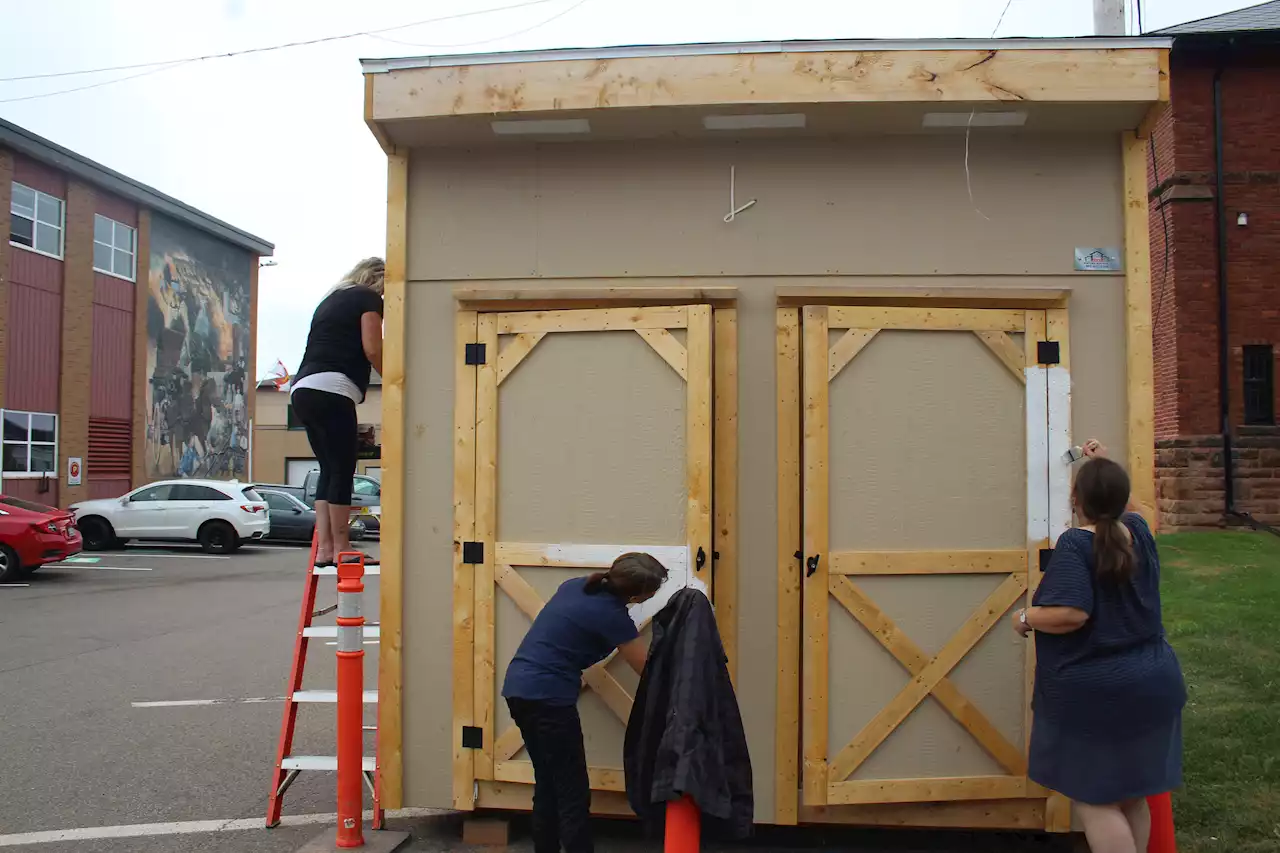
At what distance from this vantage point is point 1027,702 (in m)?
4.57

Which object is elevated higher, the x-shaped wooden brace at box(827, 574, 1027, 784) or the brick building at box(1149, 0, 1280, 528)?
the brick building at box(1149, 0, 1280, 528)

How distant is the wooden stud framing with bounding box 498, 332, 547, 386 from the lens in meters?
4.81

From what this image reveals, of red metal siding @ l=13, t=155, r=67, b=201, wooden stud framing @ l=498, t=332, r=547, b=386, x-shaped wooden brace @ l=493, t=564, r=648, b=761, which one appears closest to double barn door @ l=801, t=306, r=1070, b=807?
x-shaped wooden brace @ l=493, t=564, r=648, b=761

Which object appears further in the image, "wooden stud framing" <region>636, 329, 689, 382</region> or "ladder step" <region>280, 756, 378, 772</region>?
"ladder step" <region>280, 756, 378, 772</region>

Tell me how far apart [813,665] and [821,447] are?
99 cm

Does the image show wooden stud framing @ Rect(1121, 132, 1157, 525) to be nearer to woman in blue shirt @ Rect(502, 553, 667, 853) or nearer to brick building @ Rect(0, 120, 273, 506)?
woman in blue shirt @ Rect(502, 553, 667, 853)

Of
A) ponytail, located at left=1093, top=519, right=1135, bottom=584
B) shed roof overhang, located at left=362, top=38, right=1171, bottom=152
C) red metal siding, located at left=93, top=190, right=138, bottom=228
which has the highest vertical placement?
red metal siding, located at left=93, top=190, right=138, bottom=228

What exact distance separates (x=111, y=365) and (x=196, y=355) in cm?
348

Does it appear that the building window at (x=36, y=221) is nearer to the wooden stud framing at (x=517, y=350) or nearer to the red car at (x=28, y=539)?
the red car at (x=28, y=539)

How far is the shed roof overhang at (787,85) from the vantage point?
448cm

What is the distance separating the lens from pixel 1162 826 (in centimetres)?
385

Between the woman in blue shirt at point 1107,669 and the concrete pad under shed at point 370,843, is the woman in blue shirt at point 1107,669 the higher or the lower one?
the higher one

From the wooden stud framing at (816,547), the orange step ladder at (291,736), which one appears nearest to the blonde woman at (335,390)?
the orange step ladder at (291,736)

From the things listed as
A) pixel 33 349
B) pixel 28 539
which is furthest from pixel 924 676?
pixel 33 349
